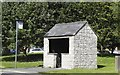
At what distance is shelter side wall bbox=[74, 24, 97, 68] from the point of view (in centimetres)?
2547

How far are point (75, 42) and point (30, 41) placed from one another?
1586 centimetres

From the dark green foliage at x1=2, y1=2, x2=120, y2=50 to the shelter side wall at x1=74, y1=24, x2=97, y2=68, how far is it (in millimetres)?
11179

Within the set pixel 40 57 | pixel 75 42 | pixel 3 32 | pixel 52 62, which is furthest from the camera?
pixel 40 57

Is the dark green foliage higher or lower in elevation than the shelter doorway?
higher

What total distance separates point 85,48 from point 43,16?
15199mm

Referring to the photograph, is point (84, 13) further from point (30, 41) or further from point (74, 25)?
point (74, 25)

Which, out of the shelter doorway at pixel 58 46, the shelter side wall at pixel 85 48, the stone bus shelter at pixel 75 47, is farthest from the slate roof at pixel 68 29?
the shelter doorway at pixel 58 46

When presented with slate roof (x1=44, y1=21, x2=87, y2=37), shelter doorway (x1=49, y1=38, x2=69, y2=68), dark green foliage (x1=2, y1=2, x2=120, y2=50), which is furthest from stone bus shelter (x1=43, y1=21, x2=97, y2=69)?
dark green foliage (x1=2, y1=2, x2=120, y2=50)

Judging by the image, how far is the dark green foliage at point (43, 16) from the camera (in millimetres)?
39438

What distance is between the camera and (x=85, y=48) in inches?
1022

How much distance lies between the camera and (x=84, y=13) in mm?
44688

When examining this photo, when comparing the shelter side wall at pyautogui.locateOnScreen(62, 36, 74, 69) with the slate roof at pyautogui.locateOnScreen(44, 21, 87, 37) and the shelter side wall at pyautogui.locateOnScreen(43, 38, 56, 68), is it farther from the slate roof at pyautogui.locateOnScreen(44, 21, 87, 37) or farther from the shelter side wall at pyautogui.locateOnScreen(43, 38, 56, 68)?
the shelter side wall at pyautogui.locateOnScreen(43, 38, 56, 68)

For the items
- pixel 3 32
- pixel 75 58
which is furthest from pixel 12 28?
pixel 75 58

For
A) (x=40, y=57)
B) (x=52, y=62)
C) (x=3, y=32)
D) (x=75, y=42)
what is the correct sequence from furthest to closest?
(x=40, y=57) → (x=3, y=32) → (x=52, y=62) → (x=75, y=42)
